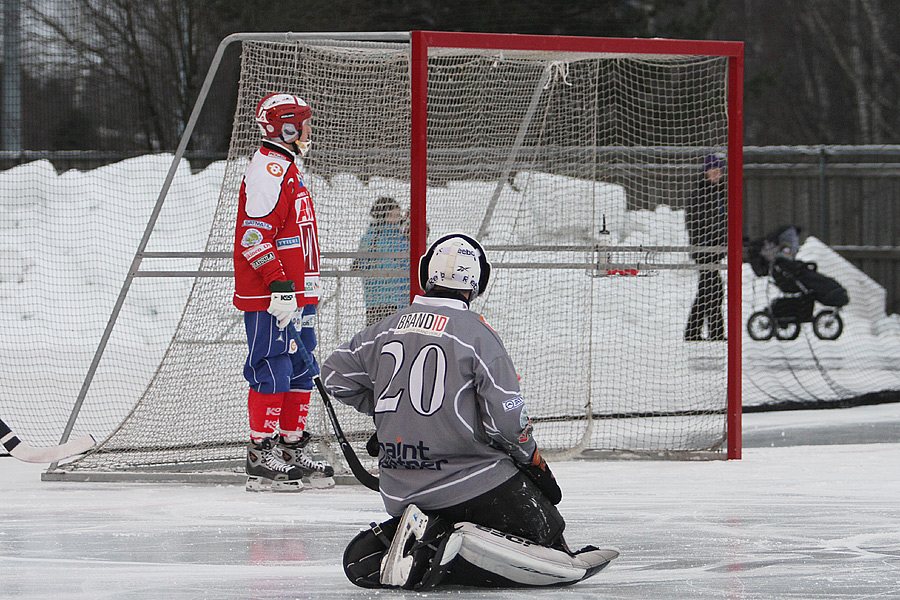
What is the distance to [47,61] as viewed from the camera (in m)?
13.3

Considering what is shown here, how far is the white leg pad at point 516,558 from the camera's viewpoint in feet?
10.9

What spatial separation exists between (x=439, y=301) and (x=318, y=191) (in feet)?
9.02

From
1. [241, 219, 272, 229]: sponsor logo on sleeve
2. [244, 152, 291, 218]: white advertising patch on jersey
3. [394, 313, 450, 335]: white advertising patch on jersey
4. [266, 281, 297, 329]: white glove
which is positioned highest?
[244, 152, 291, 218]: white advertising patch on jersey

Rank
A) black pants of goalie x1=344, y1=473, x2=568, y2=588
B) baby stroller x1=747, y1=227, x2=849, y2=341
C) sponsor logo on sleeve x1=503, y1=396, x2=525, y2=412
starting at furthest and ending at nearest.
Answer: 1. baby stroller x1=747, y1=227, x2=849, y2=341
2. black pants of goalie x1=344, y1=473, x2=568, y2=588
3. sponsor logo on sleeve x1=503, y1=396, x2=525, y2=412

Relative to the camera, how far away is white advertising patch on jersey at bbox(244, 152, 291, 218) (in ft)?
15.8

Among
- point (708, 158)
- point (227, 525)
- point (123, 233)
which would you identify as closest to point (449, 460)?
point (227, 525)

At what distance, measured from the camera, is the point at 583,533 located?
421 cm

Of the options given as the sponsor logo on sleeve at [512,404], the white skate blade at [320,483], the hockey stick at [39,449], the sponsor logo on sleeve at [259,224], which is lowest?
the white skate blade at [320,483]

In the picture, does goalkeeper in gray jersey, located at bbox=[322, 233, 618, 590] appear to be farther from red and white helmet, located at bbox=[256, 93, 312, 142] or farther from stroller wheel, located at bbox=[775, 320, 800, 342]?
stroller wheel, located at bbox=[775, 320, 800, 342]

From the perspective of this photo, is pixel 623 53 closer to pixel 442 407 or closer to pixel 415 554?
pixel 442 407

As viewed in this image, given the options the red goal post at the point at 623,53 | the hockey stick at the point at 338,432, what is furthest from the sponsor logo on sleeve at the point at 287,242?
the red goal post at the point at 623,53

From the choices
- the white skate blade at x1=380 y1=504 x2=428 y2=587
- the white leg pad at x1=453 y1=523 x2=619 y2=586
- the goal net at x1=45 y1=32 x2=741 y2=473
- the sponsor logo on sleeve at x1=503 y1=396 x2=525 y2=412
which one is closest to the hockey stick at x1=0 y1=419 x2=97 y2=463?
the goal net at x1=45 y1=32 x2=741 y2=473

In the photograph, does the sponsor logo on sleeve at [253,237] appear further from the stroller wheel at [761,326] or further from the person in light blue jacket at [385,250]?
the stroller wheel at [761,326]

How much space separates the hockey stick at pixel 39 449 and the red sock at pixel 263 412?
2.14ft
